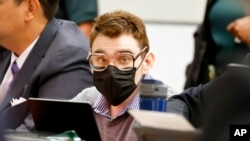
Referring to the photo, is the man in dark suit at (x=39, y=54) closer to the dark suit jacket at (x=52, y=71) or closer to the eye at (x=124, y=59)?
the dark suit jacket at (x=52, y=71)

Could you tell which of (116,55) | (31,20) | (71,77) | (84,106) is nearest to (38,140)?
(84,106)

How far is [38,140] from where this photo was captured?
49.9 inches

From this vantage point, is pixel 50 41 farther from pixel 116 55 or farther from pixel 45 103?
pixel 45 103

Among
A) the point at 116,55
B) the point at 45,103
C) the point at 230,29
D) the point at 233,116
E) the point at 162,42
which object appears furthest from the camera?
the point at 162,42

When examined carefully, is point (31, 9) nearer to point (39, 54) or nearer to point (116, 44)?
point (39, 54)

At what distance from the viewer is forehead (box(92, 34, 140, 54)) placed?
2029 millimetres

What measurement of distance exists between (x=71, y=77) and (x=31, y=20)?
296mm

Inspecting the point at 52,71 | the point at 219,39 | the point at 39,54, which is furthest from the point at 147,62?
the point at 219,39

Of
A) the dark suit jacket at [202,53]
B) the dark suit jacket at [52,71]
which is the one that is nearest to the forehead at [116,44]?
the dark suit jacket at [52,71]

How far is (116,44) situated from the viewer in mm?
2039

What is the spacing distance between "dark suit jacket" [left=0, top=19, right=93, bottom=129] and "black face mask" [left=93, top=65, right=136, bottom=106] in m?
0.33

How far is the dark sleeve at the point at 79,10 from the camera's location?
10.5ft

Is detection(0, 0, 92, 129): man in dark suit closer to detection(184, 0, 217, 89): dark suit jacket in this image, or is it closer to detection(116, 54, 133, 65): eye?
detection(116, 54, 133, 65): eye

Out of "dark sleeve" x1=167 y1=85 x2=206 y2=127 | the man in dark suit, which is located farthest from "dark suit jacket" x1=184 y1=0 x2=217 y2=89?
"dark sleeve" x1=167 y1=85 x2=206 y2=127
